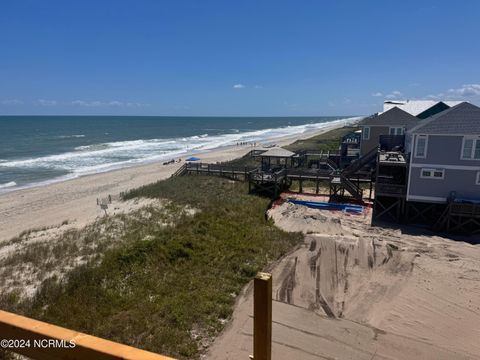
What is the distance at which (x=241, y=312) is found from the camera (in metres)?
9.60

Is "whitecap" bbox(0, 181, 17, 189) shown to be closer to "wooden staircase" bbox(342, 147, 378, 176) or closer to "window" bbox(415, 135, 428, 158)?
"wooden staircase" bbox(342, 147, 378, 176)

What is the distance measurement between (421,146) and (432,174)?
5.83 ft

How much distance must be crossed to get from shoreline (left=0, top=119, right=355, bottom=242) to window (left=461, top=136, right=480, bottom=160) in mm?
21764

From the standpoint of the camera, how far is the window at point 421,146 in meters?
19.4

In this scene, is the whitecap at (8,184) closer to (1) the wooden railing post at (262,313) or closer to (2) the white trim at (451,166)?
(2) the white trim at (451,166)

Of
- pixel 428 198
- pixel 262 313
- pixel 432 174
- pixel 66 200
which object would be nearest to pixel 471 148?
pixel 432 174

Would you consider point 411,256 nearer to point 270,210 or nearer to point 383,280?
point 383,280

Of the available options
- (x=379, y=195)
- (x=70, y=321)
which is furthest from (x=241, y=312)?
(x=379, y=195)

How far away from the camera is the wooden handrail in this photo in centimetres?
173

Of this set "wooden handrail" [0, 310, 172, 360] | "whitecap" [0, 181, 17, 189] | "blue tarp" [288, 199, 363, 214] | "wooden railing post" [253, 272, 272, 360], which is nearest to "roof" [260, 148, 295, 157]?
"blue tarp" [288, 199, 363, 214]

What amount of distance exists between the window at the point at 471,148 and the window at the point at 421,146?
192 cm

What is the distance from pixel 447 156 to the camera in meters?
19.1

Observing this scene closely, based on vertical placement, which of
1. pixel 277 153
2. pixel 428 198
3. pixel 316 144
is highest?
pixel 277 153

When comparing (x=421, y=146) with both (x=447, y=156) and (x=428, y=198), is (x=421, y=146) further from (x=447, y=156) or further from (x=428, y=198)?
(x=428, y=198)
